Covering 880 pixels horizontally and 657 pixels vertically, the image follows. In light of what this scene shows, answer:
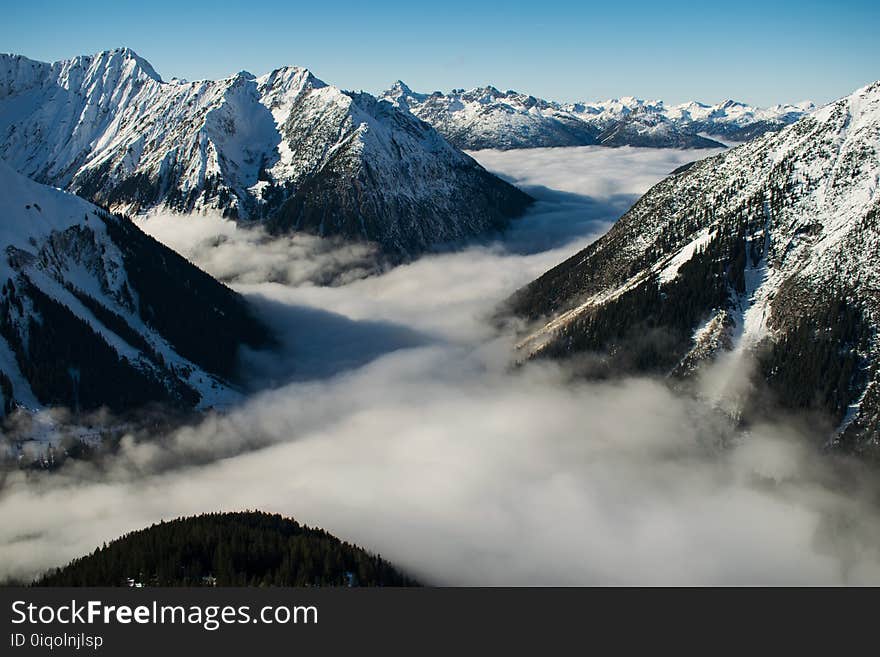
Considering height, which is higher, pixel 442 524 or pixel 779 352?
pixel 779 352

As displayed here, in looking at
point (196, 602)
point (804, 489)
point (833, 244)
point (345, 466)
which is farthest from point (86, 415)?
point (833, 244)

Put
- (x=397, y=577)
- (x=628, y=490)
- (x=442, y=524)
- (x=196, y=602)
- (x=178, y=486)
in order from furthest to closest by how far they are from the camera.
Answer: (x=178, y=486)
(x=628, y=490)
(x=442, y=524)
(x=397, y=577)
(x=196, y=602)

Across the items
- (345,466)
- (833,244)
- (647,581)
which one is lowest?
(647,581)

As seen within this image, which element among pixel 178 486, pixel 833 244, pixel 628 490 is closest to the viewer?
pixel 628 490

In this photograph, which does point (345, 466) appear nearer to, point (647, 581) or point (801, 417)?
point (647, 581)

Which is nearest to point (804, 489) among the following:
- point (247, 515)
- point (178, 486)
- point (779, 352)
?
point (779, 352)

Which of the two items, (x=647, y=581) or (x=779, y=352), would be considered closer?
(x=647, y=581)

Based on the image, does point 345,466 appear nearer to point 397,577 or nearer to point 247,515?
point 247,515
